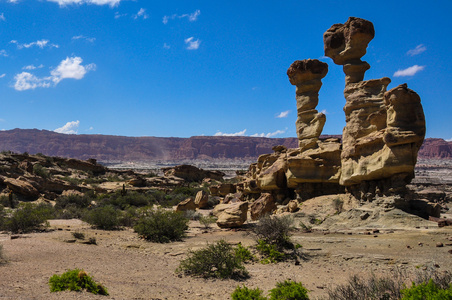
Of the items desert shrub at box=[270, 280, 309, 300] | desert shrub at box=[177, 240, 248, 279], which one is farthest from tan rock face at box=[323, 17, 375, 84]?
desert shrub at box=[270, 280, 309, 300]

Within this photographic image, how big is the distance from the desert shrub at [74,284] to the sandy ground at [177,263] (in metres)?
0.16

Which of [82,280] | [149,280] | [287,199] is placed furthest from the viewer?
[287,199]

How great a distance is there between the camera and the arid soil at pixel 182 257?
6348mm

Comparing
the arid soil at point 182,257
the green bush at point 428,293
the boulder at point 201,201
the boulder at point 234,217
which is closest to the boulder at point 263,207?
the boulder at point 234,217

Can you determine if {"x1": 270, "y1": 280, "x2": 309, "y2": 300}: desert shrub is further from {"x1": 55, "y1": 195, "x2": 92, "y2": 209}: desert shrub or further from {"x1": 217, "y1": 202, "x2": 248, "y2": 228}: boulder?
{"x1": 55, "y1": 195, "x2": 92, "y2": 209}: desert shrub

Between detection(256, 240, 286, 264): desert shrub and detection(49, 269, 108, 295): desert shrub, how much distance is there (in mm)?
4635

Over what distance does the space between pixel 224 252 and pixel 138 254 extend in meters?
3.07

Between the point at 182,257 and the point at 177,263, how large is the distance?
25.1 inches

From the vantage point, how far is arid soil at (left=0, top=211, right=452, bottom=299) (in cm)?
635

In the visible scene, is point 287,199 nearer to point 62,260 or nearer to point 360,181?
point 360,181

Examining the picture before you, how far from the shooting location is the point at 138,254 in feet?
32.2

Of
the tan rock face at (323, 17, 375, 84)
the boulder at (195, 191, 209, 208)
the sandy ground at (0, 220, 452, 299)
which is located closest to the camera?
the sandy ground at (0, 220, 452, 299)

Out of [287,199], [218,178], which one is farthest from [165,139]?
[287,199]

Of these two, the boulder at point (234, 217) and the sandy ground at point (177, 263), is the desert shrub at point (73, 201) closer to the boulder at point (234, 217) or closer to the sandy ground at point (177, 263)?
the sandy ground at point (177, 263)
